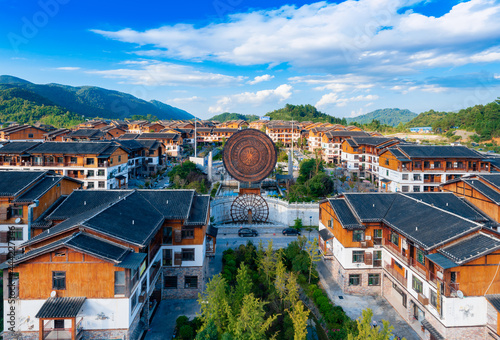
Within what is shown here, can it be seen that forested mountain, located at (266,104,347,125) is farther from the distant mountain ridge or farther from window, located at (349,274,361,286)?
window, located at (349,274,361,286)

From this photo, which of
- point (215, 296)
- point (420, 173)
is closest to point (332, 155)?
point (420, 173)

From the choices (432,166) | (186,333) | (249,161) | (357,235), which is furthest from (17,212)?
(432,166)

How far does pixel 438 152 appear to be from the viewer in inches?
1441

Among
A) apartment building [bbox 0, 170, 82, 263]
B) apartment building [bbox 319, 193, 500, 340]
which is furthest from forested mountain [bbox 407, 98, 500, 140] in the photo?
apartment building [bbox 0, 170, 82, 263]

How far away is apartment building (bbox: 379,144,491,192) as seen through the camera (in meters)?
35.9

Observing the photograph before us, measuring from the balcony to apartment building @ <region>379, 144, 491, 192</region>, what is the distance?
21257 mm

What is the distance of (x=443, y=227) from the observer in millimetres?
15156

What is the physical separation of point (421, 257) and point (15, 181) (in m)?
27.7

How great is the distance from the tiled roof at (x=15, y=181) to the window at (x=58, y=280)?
11559 millimetres

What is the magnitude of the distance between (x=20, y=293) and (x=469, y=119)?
102 metres

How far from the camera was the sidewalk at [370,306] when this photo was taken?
52.1 feet

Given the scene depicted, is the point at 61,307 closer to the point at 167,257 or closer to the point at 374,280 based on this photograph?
the point at 167,257

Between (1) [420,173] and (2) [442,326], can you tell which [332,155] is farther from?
(2) [442,326]

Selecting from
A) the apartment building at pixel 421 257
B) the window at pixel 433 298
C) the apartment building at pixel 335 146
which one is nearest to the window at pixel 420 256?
the apartment building at pixel 421 257
